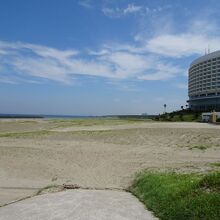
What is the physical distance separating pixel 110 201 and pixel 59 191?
2.68 metres

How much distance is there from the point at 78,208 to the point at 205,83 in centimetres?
12785

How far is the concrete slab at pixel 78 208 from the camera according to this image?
8711 mm

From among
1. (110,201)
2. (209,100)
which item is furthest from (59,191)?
(209,100)

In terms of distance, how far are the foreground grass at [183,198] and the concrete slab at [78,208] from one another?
14.6 inches

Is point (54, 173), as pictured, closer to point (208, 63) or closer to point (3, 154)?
point (3, 154)

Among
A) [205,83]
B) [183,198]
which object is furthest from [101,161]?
[205,83]

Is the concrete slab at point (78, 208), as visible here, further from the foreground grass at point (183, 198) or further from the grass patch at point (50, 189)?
the grass patch at point (50, 189)

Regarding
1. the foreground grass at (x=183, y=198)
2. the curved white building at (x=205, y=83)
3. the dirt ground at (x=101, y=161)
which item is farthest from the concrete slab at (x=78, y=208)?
the curved white building at (x=205, y=83)

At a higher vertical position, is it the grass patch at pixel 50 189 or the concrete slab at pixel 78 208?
the concrete slab at pixel 78 208

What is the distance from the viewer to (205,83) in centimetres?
13138

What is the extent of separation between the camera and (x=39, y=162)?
19.5 m

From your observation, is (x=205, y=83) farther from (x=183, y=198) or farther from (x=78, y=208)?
(x=78, y=208)

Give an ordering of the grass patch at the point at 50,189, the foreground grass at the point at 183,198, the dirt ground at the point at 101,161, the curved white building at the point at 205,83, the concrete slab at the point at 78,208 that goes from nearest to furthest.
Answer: the foreground grass at the point at 183,198 → the concrete slab at the point at 78,208 → the grass patch at the point at 50,189 → the dirt ground at the point at 101,161 → the curved white building at the point at 205,83

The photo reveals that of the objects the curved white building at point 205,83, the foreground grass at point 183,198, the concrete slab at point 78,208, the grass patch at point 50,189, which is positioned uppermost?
the curved white building at point 205,83
